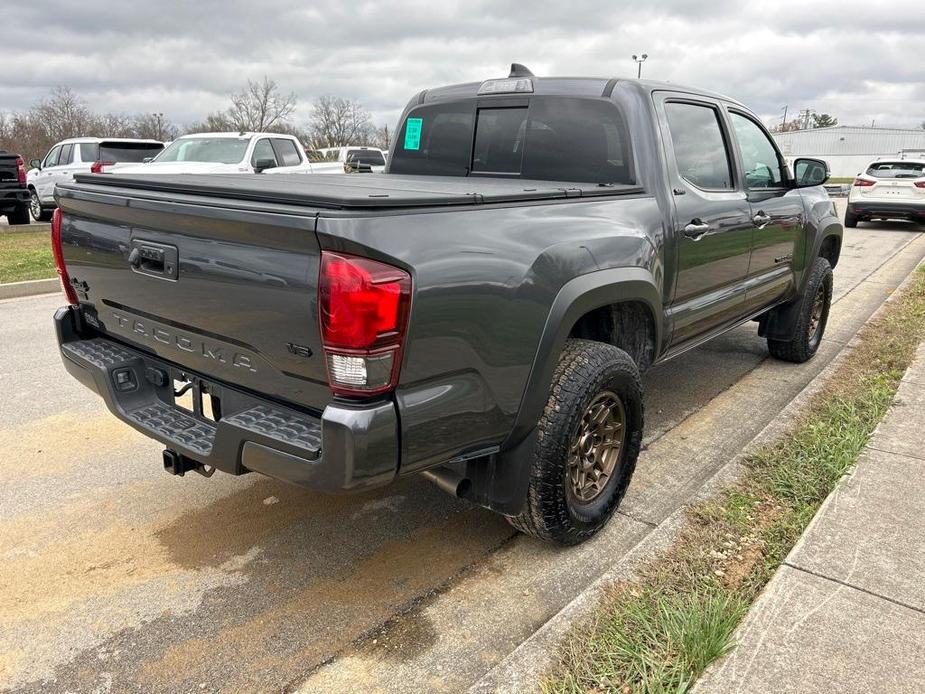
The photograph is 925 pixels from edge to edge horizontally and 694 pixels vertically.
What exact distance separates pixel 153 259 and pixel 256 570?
127 cm

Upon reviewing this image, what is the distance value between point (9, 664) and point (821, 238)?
554 centimetres

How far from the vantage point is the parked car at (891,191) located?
15891 mm

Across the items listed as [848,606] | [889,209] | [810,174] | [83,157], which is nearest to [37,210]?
[83,157]

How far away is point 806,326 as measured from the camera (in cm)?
546

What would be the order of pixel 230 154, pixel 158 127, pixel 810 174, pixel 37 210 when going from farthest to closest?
pixel 158 127
pixel 37 210
pixel 230 154
pixel 810 174

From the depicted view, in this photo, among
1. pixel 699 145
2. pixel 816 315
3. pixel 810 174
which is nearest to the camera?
pixel 699 145

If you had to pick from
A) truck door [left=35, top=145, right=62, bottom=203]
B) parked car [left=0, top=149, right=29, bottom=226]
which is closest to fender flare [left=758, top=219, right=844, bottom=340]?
parked car [left=0, top=149, right=29, bottom=226]

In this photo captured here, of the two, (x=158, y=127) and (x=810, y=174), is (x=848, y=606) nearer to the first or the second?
(x=810, y=174)

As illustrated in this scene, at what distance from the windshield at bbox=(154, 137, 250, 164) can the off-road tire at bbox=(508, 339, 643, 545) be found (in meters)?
10.8

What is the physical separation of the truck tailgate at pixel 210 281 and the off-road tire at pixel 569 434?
90 cm

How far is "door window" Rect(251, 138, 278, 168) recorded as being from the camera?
12292mm

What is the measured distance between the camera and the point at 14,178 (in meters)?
14.3

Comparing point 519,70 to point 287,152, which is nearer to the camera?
point 519,70

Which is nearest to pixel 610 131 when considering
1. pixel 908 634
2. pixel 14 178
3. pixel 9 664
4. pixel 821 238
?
pixel 908 634
